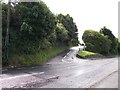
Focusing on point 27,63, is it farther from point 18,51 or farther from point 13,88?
point 13,88

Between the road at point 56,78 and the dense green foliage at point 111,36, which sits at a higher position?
the dense green foliage at point 111,36

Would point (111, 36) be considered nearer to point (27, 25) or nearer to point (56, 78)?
point (27, 25)

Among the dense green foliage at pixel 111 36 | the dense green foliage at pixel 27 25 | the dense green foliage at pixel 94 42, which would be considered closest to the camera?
the dense green foliage at pixel 27 25

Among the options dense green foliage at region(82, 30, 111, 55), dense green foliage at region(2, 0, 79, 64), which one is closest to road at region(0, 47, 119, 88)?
dense green foliage at region(2, 0, 79, 64)

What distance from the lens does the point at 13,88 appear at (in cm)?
1296

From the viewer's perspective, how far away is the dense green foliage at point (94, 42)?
72.0m

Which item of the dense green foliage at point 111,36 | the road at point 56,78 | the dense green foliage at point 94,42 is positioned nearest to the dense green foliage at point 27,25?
the road at point 56,78

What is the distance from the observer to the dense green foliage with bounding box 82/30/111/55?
71956 mm

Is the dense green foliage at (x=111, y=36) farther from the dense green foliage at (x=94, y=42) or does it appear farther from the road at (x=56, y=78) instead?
the road at (x=56, y=78)

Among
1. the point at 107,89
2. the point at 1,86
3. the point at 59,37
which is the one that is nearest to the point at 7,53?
the point at 1,86

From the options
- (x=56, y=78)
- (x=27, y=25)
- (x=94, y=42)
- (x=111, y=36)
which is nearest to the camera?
(x=56, y=78)

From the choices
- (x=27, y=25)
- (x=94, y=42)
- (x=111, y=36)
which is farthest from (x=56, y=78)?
(x=111, y=36)

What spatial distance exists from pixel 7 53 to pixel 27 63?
364 cm

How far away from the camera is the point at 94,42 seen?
7225cm
